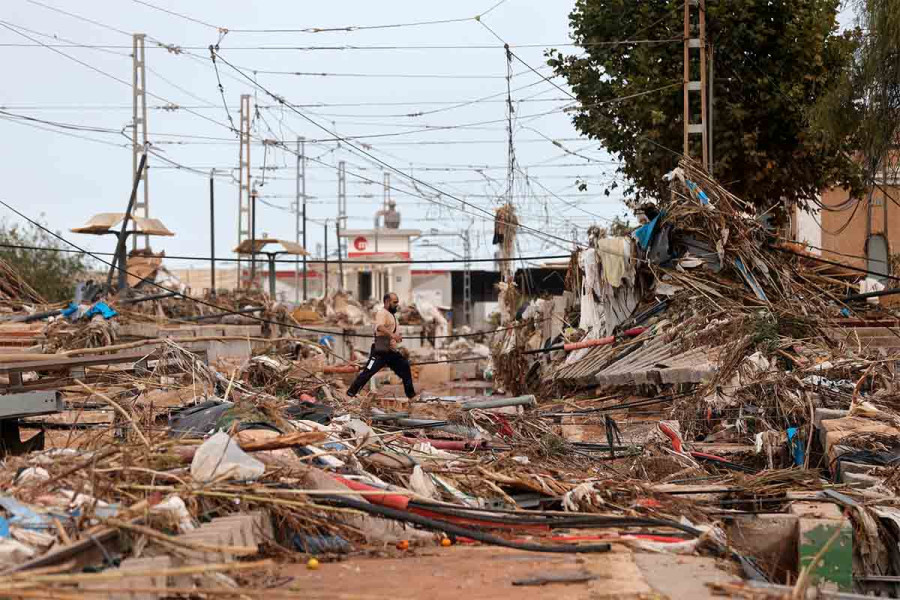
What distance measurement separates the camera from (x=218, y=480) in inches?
247

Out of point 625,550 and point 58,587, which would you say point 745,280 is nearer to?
point 625,550

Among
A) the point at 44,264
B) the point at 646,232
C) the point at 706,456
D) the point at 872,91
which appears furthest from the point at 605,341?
the point at 44,264

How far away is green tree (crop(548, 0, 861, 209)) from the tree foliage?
7088 millimetres

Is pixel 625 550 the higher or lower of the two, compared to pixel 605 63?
lower

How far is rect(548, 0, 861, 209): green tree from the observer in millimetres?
23250

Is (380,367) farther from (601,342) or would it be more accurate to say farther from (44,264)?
(44,264)

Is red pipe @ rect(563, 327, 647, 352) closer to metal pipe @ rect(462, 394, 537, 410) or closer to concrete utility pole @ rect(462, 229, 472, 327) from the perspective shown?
metal pipe @ rect(462, 394, 537, 410)

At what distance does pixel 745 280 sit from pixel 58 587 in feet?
47.1

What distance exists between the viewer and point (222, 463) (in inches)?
256

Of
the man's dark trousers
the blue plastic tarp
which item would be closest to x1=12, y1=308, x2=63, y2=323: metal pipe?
the man's dark trousers

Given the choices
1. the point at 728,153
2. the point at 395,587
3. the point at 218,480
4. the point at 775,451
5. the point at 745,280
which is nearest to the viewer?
the point at 395,587

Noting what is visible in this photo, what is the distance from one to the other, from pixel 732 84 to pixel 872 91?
9.47 meters

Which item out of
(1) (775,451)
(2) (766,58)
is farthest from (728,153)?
(1) (775,451)

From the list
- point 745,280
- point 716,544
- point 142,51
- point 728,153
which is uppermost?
point 142,51
